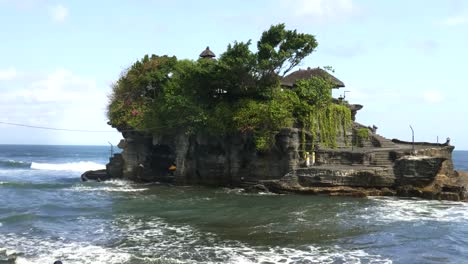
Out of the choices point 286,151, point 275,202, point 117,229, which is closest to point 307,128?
point 286,151

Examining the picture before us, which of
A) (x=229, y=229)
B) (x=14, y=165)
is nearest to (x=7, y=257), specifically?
(x=229, y=229)

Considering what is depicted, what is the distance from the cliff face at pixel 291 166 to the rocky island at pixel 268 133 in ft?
0.22

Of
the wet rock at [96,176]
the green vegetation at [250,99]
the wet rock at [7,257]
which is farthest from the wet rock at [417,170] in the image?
the wet rock at [96,176]

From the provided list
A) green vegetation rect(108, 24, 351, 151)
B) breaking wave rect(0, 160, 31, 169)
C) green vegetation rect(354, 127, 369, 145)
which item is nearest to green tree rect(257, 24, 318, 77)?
green vegetation rect(108, 24, 351, 151)

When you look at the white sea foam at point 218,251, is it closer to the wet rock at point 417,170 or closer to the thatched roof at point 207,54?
the wet rock at point 417,170

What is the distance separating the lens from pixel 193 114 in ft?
102

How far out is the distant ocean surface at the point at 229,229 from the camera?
13.9m

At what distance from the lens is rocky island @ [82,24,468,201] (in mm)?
26516

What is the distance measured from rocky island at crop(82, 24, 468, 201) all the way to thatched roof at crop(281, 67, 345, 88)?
101 mm

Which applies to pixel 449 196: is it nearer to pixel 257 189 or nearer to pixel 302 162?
pixel 302 162

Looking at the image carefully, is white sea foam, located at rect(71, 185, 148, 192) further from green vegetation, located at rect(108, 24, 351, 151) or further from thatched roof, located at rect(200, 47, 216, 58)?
thatched roof, located at rect(200, 47, 216, 58)

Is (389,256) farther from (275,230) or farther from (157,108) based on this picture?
(157,108)

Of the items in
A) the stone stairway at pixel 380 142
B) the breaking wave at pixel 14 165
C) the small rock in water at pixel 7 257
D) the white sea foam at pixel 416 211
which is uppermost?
the stone stairway at pixel 380 142

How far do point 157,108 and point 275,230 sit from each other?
18.5m
